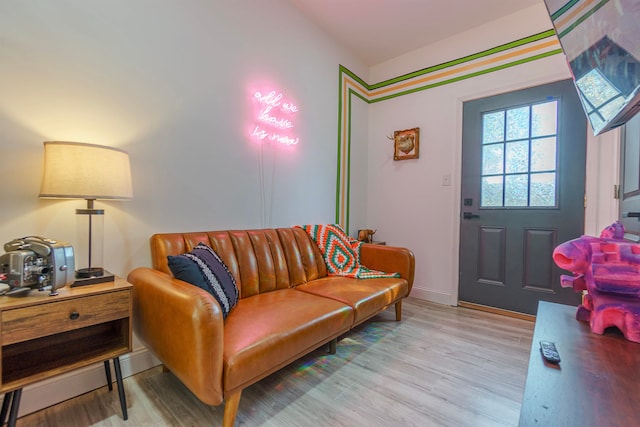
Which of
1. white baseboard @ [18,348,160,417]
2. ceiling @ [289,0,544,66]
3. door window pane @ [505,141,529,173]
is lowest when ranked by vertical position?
white baseboard @ [18,348,160,417]

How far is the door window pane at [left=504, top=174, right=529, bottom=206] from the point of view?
8.38ft

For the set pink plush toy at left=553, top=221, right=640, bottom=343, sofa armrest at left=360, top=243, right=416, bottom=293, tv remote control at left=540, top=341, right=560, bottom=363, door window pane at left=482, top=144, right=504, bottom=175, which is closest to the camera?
tv remote control at left=540, top=341, right=560, bottom=363

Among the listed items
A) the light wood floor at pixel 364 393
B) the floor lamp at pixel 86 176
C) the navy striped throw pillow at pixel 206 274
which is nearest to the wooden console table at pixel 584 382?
the light wood floor at pixel 364 393

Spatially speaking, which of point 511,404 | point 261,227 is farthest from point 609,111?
point 261,227

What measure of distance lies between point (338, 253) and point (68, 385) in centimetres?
190

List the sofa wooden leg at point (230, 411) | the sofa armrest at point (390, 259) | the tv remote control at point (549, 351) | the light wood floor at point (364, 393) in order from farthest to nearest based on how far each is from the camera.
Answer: the sofa armrest at point (390, 259)
the light wood floor at point (364, 393)
the sofa wooden leg at point (230, 411)
the tv remote control at point (549, 351)

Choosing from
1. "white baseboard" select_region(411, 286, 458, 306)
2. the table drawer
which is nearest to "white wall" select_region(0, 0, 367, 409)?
the table drawer

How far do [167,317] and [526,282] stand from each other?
2.89 meters

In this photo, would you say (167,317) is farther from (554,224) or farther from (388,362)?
(554,224)

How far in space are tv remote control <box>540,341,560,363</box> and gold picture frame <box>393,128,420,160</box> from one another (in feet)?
8.31

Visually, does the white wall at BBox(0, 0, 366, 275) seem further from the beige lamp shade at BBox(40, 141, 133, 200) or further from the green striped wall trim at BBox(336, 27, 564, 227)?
the green striped wall trim at BBox(336, 27, 564, 227)

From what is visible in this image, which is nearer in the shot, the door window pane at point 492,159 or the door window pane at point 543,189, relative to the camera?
the door window pane at point 543,189

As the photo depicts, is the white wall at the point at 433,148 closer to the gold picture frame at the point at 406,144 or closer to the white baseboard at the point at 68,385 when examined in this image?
the gold picture frame at the point at 406,144

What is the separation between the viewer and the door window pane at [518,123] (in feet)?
8.38
